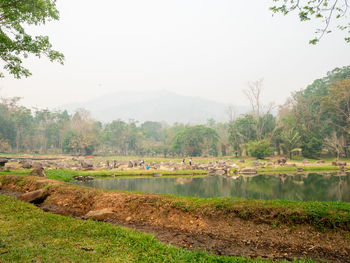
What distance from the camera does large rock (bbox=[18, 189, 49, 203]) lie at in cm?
1074

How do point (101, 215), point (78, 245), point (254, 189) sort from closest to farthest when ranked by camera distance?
point (78, 245) < point (101, 215) < point (254, 189)

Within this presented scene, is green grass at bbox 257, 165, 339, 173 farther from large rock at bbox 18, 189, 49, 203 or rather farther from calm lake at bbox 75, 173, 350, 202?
large rock at bbox 18, 189, 49, 203

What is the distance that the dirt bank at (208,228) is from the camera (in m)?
6.08

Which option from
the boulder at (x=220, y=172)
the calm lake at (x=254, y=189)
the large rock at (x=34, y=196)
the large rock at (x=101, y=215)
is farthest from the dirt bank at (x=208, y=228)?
the boulder at (x=220, y=172)

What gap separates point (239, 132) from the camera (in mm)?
64562

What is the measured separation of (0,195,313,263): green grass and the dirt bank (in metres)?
1.06

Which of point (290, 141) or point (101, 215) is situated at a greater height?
point (290, 141)

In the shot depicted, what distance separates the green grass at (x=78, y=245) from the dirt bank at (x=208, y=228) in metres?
1.06

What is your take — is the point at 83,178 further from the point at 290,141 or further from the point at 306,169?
the point at 290,141

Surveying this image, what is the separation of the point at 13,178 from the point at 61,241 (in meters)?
12.9

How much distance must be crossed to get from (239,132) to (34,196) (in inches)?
2358

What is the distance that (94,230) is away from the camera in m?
6.53

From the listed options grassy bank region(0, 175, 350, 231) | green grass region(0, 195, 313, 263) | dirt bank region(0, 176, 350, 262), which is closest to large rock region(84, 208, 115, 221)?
dirt bank region(0, 176, 350, 262)

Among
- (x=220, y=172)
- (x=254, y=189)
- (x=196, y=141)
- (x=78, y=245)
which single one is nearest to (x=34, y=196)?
(x=78, y=245)
